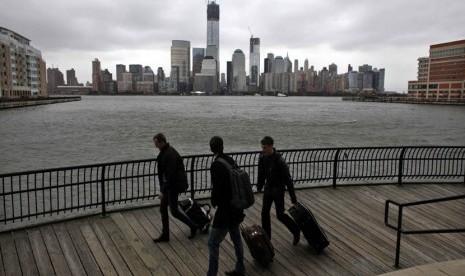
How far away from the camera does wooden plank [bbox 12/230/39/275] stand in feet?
19.8

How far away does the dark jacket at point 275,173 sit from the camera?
21.5ft

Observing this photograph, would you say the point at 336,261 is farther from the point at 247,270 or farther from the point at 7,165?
the point at 7,165

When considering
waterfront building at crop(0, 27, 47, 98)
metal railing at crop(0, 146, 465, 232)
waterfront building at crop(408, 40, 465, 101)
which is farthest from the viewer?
waterfront building at crop(408, 40, 465, 101)

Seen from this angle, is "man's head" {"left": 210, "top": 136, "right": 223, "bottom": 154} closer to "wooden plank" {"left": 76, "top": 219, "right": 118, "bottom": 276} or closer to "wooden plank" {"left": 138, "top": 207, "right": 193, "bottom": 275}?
"wooden plank" {"left": 138, "top": 207, "right": 193, "bottom": 275}

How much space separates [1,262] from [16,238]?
944 mm

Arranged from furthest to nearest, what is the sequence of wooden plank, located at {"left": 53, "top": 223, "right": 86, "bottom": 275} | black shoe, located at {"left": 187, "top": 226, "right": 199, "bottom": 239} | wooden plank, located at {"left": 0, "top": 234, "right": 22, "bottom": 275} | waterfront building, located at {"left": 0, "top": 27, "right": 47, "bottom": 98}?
1. waterfront building, located at {"left": 0, "top": 27, "right": 47, "bottom": 98}
2. black shoe, located at {"left": 187, "top": 226, "right": 199, "bottom": 239}
3. wooden plank, located at {"left": 53, "top": 223, "right": 86, "bottom": 275}
4. wooden plank, located at {"left": 0, "top": 234, "right": 22, "bottom": 275}

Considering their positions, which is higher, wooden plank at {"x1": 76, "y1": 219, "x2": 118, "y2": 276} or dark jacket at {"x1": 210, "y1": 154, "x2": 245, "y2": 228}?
dark jacket at {"x1": 210, "y1": 154, "x2": 245, "y2": 228}

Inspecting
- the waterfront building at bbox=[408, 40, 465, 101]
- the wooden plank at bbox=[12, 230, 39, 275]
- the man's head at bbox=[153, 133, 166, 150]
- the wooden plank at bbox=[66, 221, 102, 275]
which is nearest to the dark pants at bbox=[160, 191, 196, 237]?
the man's head at bbox=[153, 133, 166, 150]

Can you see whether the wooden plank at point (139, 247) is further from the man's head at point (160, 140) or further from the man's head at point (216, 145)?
the man's head at point (216, 145)

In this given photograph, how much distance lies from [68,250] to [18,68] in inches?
5984

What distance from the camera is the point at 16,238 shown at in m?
7.15

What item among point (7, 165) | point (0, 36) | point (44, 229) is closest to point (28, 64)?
point (0, 36)

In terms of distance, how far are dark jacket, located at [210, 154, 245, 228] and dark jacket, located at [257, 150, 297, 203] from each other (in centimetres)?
133

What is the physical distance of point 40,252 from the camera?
6648mm
